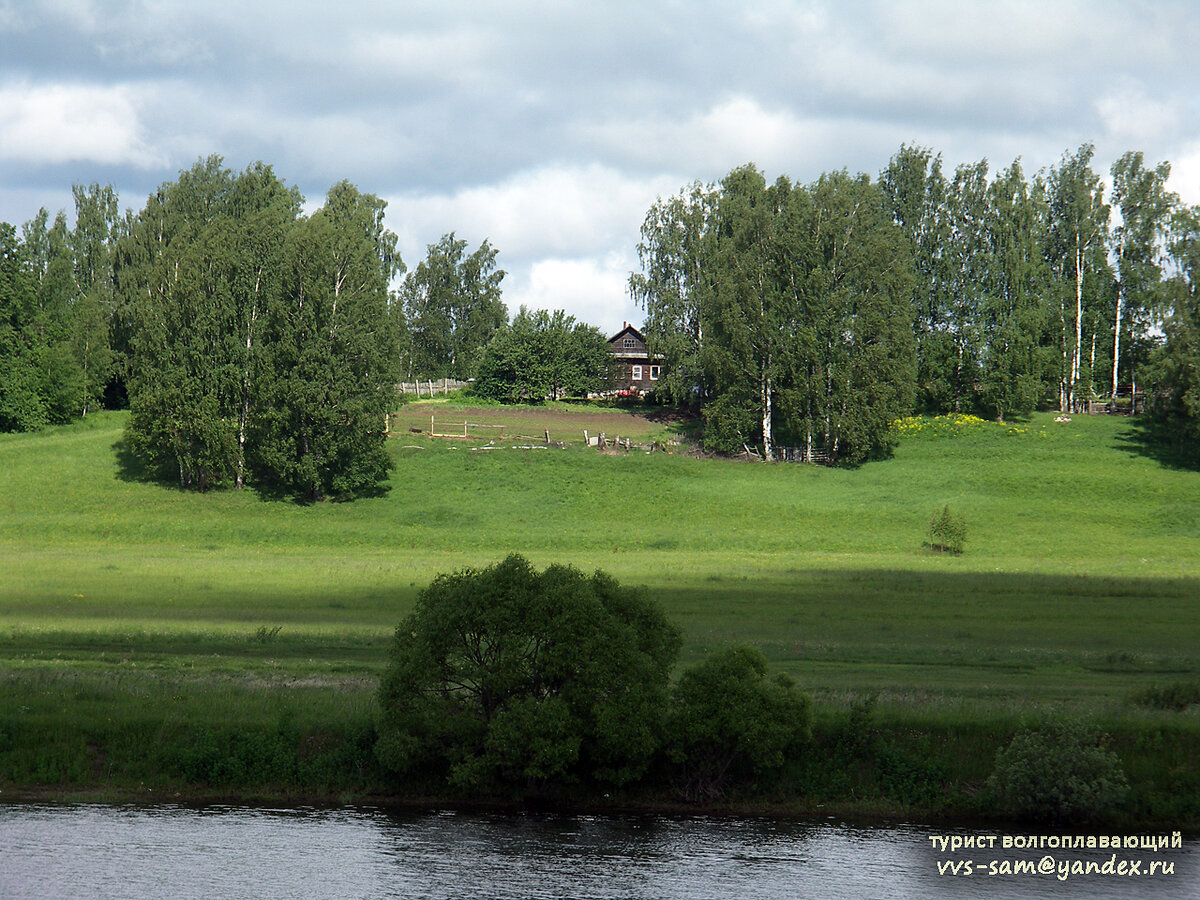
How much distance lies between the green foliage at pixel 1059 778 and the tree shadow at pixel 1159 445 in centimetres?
7343

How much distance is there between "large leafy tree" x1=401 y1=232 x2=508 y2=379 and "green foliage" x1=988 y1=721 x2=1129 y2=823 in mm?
122300

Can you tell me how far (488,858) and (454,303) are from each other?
426ft

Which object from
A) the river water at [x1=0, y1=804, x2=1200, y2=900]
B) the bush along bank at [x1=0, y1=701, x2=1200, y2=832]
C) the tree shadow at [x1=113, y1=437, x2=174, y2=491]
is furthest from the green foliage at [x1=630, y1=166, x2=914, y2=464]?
the river water at [x1=0, y1=804, x2=1200, y2=900]

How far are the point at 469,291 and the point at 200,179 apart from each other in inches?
1859

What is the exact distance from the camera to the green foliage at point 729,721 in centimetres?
2225

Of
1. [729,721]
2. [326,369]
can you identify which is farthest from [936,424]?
[729,721]

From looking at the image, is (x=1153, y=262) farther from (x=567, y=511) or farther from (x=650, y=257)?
(x=567, y=511)

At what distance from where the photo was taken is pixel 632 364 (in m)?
150

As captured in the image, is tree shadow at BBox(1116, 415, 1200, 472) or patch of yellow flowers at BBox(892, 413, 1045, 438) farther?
patch of yellow flowers at BBox(892, 413, 1045, 438)

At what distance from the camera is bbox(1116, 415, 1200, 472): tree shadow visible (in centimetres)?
8656

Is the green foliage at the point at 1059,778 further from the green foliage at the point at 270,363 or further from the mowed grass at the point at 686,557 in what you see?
the green foliage at the point at 270,363

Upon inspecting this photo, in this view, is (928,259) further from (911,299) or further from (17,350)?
(17,350)

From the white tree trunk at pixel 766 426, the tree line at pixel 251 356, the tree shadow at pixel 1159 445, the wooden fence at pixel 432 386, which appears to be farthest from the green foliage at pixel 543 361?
the tree shadow at pixel 1159 445

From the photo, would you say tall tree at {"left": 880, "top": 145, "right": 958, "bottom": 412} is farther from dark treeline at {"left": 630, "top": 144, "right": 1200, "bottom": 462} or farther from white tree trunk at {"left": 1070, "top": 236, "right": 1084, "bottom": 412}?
white tree trunk at {"left": 1070, "top": 236, "right": 1084, "bottom": 412}
